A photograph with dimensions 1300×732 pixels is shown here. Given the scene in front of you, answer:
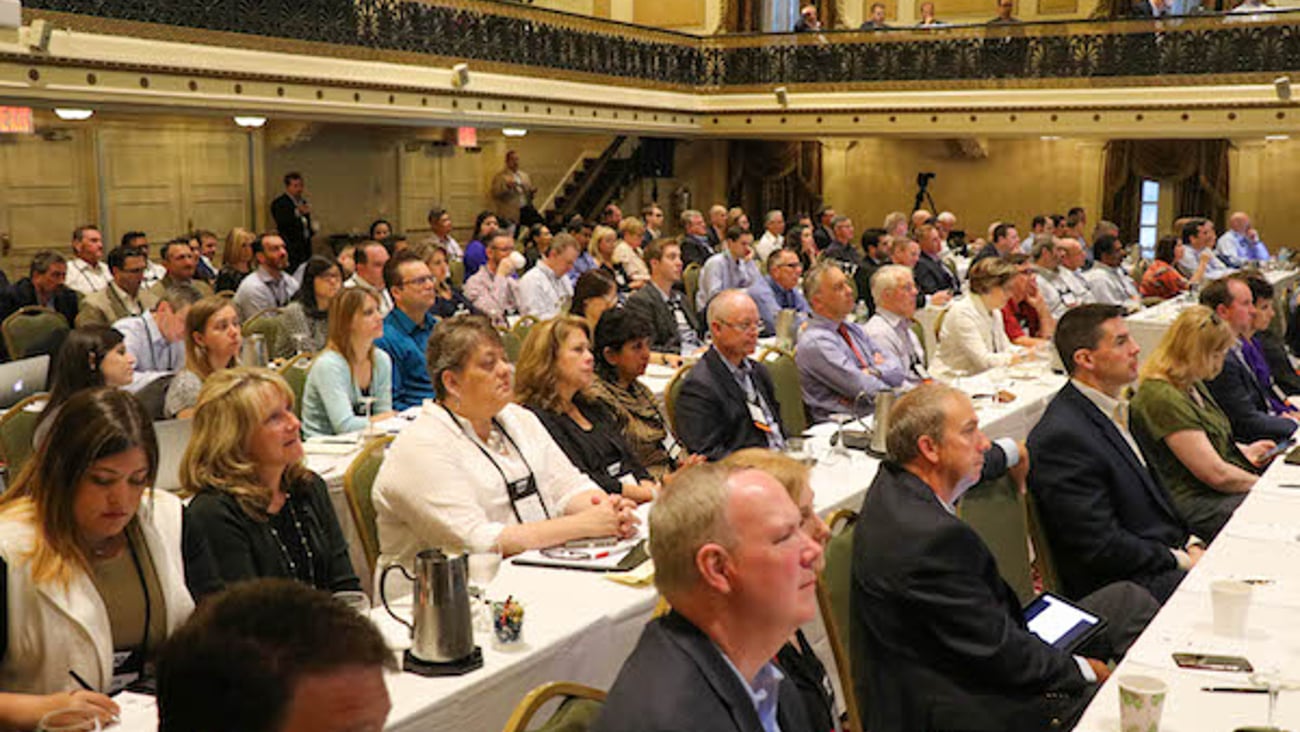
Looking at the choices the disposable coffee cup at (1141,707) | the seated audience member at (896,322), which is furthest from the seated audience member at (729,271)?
the disposable coffee cup at (1141,707)

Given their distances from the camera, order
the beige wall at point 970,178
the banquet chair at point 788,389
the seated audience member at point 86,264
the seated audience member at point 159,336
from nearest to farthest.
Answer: the banquet chair at point 788,389 → the seated audience member at point 159,336 → the seated audience member at point 86,264 → the beige wall at point 970,178

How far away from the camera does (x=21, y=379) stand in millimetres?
5215

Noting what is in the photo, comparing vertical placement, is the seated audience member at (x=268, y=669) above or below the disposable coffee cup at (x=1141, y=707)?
above

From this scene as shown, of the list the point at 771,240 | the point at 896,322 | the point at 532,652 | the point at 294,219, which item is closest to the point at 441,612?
the point at 532,652

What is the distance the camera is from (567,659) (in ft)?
9.64

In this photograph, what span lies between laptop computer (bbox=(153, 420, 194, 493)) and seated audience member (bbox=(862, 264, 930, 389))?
382cm

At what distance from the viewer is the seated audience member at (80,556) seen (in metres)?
2.63

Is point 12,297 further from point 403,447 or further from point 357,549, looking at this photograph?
point 403,447

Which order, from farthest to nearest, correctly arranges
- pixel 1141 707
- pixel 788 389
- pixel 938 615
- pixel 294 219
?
pixel 294 219
pixel 788 389
pixel 938 615
pixel 1141 707

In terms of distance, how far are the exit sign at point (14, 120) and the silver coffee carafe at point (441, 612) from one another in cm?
1126

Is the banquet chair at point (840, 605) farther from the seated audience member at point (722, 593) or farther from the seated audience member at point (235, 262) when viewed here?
the seated audience member at point (235, 262)

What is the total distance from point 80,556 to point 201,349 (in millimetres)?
2554

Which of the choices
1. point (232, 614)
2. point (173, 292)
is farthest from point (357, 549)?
point (232, 614)

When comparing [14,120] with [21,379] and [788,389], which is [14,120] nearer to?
[21,379]
